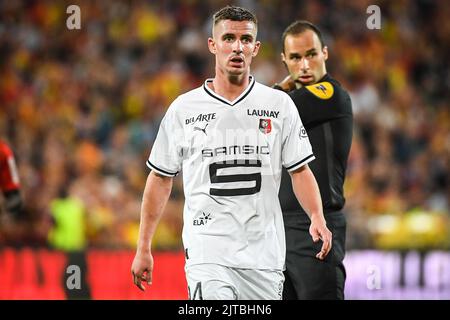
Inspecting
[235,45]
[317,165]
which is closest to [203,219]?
[235,45]

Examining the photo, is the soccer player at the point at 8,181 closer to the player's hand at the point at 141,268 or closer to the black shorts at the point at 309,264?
the black shorts at the point at 309,264

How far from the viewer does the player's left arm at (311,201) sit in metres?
5.05

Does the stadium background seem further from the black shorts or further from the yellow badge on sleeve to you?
the yellow badge on sleeve

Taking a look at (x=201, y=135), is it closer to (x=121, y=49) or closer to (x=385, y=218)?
(x=385, y=218)

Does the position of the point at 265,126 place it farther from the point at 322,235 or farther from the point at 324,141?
the point at 324,141

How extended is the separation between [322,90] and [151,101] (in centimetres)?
802

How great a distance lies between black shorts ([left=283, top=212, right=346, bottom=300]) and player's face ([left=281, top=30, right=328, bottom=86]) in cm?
92

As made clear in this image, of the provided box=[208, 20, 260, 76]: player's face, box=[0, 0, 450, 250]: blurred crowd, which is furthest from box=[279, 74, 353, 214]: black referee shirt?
box=[0, 0, 450, 250]: blurred crowd

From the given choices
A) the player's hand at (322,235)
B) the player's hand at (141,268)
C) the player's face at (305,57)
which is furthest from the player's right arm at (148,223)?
the player's face at (305,57)

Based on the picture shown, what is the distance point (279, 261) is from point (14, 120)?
898cm

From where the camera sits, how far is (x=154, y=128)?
13.3 meters

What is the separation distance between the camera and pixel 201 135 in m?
5.07

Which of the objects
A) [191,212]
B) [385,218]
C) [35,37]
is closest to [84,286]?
[385,218]

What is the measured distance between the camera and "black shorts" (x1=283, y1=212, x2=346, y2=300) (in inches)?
229
